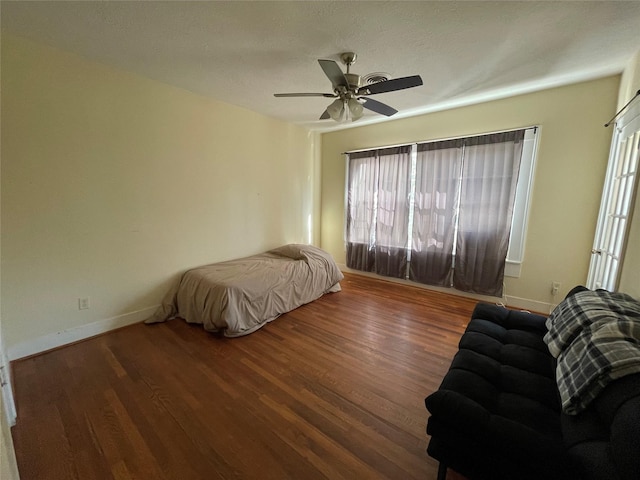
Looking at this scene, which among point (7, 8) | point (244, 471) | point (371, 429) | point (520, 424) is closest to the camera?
point (520, 424)

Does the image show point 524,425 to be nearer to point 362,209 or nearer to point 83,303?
point 83,303

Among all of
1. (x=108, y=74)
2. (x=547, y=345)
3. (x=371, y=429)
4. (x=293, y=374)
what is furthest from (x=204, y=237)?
(x=547, y=345)

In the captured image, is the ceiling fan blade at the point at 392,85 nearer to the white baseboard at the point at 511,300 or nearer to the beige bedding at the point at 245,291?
the beige bedding at the point at 245,291

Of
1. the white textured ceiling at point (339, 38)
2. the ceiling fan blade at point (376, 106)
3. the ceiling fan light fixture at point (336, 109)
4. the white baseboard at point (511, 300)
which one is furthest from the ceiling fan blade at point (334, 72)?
the white baseboard at point (511, 300)

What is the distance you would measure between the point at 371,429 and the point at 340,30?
267 centimetres

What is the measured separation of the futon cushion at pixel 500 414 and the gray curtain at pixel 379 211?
250 cm

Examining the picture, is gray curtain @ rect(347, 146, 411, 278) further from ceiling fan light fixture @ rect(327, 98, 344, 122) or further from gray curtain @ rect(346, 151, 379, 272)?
ceiling fan light fixture @ rect(327, 98, 344, 122)

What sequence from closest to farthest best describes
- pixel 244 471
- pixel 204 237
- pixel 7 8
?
pixel 244 471 < pixel 7 8 < pixel 204 237

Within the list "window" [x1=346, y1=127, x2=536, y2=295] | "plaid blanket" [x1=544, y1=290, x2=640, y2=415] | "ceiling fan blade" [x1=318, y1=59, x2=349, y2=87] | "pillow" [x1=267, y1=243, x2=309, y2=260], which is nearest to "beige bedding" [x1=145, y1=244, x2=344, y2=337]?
"pillow" [x1=267, y1=243, x2=309, y2=260]

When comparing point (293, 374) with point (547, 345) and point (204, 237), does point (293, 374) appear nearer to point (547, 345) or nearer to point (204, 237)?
point (547, 345)

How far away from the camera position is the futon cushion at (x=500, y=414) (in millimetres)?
954

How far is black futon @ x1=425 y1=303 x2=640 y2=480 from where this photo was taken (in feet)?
2.88

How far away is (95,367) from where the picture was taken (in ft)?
6.86

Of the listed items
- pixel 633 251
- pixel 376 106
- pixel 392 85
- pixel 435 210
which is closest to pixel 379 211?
pixel 435 210
